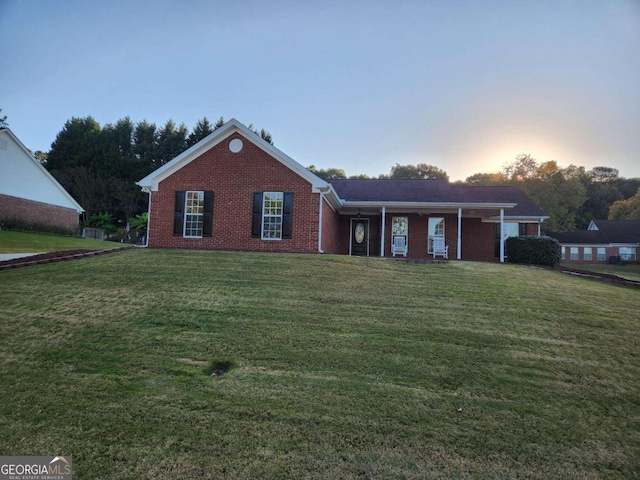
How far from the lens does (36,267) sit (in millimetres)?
9523

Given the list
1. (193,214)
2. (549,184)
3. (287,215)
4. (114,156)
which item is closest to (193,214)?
(193,214)

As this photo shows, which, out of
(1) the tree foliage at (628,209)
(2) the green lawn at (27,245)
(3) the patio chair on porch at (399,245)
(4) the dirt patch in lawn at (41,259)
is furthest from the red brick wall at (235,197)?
(1) the tree foliage at (628,209)

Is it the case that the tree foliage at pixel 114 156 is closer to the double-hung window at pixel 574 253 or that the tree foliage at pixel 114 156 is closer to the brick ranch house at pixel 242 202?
the brick ranch house at pixel 242 202

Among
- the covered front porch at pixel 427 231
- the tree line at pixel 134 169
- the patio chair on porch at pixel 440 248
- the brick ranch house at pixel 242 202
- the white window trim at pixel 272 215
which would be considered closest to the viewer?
the brick ranch house at pixel 242 202

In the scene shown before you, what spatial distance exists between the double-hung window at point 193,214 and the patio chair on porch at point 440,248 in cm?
992

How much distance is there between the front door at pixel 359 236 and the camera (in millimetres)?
17250

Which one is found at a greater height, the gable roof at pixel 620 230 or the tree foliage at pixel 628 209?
the tree foliage at pixel 628 209

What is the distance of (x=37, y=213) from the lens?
83.9ft

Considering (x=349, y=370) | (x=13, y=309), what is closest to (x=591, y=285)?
(x=349, y=370)

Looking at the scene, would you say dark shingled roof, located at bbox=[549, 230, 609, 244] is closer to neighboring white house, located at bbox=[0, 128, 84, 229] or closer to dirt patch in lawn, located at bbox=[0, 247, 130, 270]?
dirt patch in lawn, located at bbox=[0, 247, 130, 270]

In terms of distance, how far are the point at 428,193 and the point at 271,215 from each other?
8178mm

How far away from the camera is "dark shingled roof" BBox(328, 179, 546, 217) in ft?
53.6

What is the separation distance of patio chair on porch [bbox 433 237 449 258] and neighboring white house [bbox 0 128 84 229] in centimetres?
2626

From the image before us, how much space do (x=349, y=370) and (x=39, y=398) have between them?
3.29 meters
